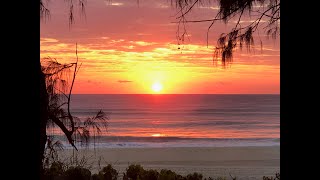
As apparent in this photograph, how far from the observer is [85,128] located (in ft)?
13.7

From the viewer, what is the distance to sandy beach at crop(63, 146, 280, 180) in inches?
603

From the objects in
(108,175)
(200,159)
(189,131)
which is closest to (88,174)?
(108,175)

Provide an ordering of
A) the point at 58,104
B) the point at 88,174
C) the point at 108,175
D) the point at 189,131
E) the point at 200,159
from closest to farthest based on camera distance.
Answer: the point at 58,104 → the point at 88,174 → the point at 108,175 → the point at 200,159 → the point at 189,131

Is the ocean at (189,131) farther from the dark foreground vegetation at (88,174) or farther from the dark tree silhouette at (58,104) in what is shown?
the dark tree silhouette at (58,104)

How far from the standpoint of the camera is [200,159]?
18.4 metres

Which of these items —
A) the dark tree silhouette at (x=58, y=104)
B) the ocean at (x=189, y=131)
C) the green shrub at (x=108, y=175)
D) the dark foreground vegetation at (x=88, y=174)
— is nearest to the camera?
the dark tree silhouette at (x=58, y=104)

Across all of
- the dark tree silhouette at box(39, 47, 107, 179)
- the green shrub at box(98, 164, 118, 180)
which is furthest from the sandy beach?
the dark tree silhouette at box(39, 47, 107, 179)

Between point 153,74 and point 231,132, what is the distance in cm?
1664

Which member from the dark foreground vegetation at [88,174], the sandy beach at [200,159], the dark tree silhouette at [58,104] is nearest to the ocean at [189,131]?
the sandy beach at [200,159]

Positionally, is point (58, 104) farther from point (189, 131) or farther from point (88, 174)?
point (189, 131)

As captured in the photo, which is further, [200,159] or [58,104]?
[200,159]

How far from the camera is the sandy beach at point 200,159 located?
50.3 feet
